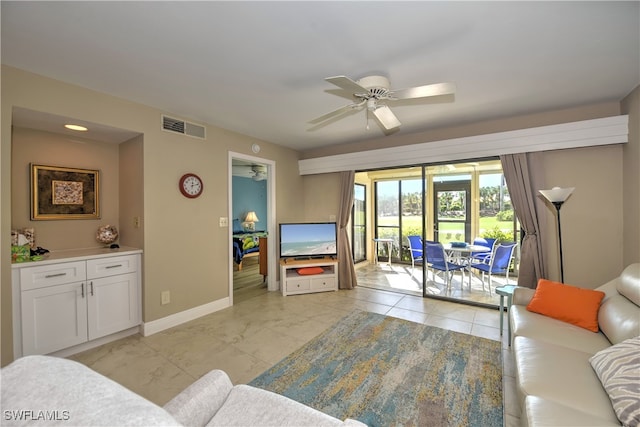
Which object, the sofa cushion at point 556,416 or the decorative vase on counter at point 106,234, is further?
the decorative vase on counter at point 106,234

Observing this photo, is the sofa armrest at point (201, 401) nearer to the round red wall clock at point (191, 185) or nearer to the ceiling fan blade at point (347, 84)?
the ceiling fan blade at point (347, 84)

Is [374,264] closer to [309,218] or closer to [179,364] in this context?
[309,218]

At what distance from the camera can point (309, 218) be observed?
5258mm

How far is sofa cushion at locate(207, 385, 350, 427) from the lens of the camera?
3.17ft

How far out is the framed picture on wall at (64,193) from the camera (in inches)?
106

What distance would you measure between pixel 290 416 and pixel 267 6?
206 cm

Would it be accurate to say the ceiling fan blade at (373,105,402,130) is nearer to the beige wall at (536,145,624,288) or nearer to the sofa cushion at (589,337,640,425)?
the beige wall at (536,145,624,288)

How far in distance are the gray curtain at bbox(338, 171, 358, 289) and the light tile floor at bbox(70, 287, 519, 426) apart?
1.38 feet

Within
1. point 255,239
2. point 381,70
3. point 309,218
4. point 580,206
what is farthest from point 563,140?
point 255,239

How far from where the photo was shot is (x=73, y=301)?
2.50 metres

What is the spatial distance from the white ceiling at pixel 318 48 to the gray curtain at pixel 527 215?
743mm

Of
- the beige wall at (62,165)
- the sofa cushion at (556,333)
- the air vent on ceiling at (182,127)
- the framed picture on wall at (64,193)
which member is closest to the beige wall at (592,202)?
A: the sofa cushion at (556,333)

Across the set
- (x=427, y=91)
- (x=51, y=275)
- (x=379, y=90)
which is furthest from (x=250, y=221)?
(x=427, y=91)

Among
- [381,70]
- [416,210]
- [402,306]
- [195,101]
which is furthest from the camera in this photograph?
[416,210]
